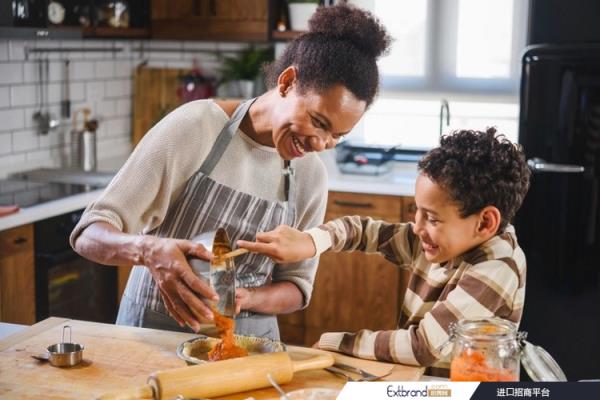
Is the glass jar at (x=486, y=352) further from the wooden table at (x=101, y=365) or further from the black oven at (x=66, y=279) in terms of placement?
the black oven at (x=66, y=279)

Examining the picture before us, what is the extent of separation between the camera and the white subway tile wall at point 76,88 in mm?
4016

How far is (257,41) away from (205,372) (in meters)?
3.21

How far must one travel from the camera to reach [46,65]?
4.21 meters

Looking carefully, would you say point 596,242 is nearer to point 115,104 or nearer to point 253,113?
point 253,113

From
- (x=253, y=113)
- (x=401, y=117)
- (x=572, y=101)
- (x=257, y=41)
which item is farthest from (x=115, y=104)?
(x=253, y=113)

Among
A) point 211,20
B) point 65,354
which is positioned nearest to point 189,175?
point 65,354

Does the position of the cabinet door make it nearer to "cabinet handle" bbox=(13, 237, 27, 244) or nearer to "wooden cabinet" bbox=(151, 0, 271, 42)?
"wooden cabinet" bbox=(151, 0, 271, 42)

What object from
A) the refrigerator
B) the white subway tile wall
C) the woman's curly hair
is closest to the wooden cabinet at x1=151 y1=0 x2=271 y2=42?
A: the white subway tile wall

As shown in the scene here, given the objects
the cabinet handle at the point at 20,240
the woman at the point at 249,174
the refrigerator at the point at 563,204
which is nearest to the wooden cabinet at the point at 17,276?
the cabinet handle at the point at 20,240

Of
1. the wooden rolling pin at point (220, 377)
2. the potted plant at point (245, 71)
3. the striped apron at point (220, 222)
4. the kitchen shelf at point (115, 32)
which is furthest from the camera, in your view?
the potted plant at point (245, 71)

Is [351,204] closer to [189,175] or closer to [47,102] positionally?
[47,102]

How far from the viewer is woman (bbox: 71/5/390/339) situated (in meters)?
1.87

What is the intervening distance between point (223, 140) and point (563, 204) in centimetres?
189

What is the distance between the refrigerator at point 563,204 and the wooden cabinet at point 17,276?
1.93 m
